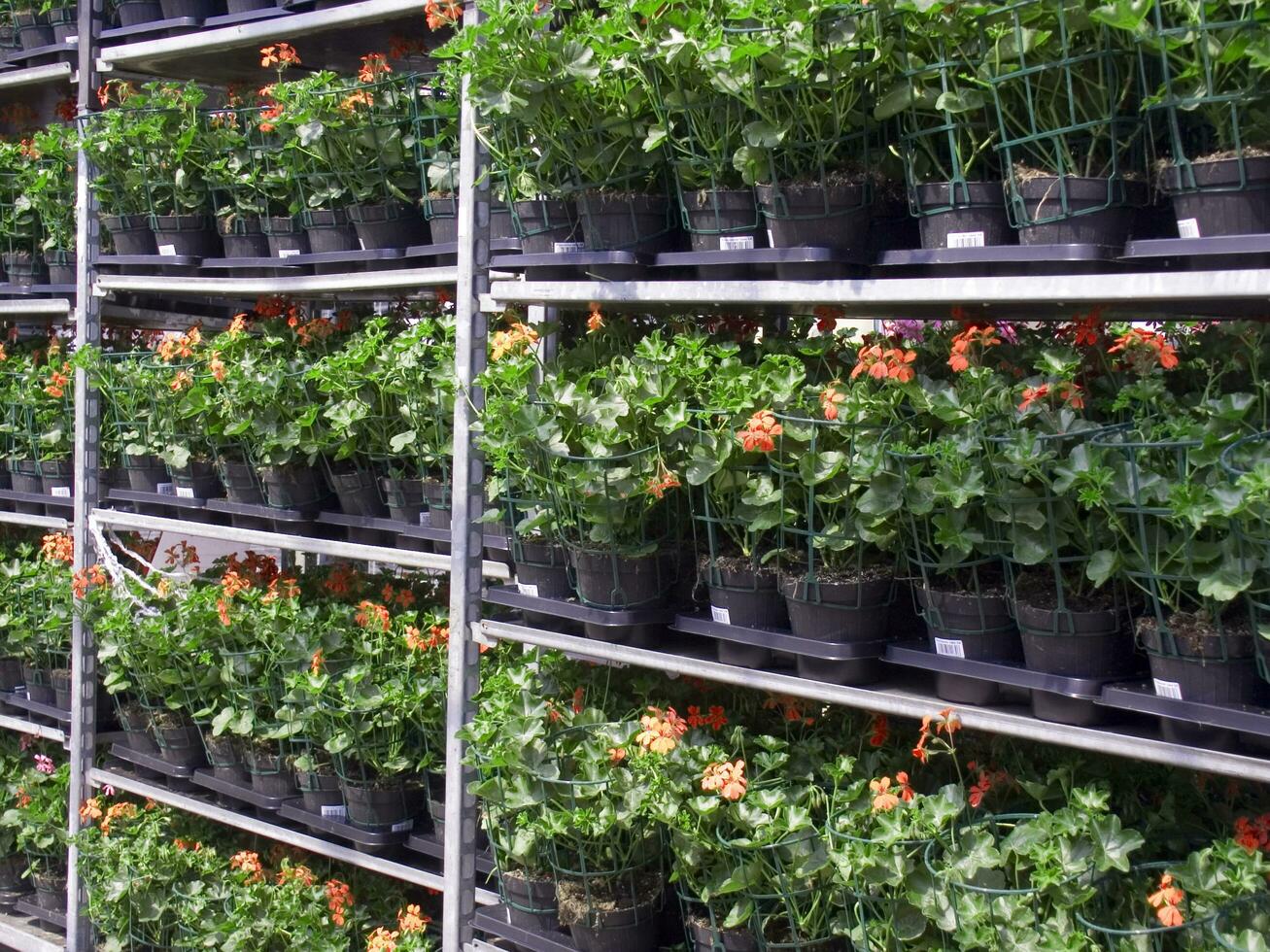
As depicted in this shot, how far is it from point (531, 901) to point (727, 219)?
4.76 ft

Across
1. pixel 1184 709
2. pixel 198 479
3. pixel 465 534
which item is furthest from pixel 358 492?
pixel 1184 709

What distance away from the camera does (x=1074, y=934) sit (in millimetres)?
2070

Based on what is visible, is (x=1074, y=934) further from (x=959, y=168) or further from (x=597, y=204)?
(x=597, y=204)

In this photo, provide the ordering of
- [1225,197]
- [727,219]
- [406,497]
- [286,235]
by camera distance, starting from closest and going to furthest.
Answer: [1225,197] < [727,219] < [406,497] < [286,235]

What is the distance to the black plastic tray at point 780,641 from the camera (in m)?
2.38

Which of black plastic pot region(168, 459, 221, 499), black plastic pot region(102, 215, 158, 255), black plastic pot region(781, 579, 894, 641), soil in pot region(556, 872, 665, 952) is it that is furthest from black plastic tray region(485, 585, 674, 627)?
black plastic pot region(102, 215, 158, 255)

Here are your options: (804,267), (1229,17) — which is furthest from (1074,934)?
(1229,17)

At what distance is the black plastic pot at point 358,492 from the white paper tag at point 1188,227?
200 centimetres

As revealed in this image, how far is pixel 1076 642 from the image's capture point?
2135mm

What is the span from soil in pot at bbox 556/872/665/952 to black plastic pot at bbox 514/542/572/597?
1.93 ft

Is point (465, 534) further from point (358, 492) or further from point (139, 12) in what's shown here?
point (139, 12)

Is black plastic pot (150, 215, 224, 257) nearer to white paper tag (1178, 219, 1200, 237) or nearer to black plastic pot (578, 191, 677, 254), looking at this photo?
black plastic pot (578, 191, 677, 254)

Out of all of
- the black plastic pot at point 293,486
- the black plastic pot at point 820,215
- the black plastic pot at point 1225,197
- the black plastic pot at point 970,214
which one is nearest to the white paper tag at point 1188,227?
the black plastic pot at point 1225,197

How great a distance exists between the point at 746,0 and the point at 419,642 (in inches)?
67.0
